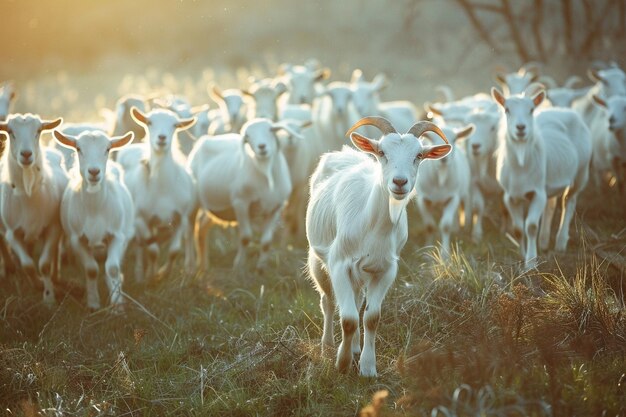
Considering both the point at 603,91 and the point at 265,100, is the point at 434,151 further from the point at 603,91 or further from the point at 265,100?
the point at 603,91

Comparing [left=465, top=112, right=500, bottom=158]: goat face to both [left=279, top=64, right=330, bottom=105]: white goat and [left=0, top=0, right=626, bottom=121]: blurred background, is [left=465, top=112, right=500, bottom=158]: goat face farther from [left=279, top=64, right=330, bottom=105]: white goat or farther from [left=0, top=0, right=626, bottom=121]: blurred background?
[left=0, top=0, right=626, bottom=121]: blurred background

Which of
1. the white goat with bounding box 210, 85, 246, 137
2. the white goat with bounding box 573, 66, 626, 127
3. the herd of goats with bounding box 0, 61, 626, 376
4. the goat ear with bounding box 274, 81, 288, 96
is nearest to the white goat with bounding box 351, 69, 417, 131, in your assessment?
the herd of goats with bounding box 0, 61, 626, 376

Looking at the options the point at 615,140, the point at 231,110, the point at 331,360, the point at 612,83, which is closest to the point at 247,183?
the point at 231,110

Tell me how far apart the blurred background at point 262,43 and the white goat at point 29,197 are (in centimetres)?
948

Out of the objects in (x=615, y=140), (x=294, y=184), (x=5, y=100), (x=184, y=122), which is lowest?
(x=294, y=184)

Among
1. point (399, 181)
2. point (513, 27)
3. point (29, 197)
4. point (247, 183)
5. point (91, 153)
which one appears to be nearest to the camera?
point (399, 181)

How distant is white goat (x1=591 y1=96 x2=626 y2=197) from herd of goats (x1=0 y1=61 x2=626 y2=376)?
0.10ft

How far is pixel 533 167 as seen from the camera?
9.98m

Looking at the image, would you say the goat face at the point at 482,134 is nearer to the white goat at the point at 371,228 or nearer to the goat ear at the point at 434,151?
the white goat at the point at 371,228

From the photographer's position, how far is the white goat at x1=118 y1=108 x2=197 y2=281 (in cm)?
1029

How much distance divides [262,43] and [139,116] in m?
22.8

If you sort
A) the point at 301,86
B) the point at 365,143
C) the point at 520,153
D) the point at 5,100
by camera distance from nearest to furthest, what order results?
the point at 365,143
the point at 520,153
the point at 5,100
the point at 301,86

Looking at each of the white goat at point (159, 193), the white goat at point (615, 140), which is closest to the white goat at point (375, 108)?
the white goat at point (615, 140)

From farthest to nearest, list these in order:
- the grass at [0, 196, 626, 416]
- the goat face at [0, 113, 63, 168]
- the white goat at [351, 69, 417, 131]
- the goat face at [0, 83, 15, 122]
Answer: the white goat at [351, 69, 417, 131], the goat face at [0, 83, 15, 122], the goat face at [0, 113, 63, 168], the grass at [0, 196, 626, 416]
